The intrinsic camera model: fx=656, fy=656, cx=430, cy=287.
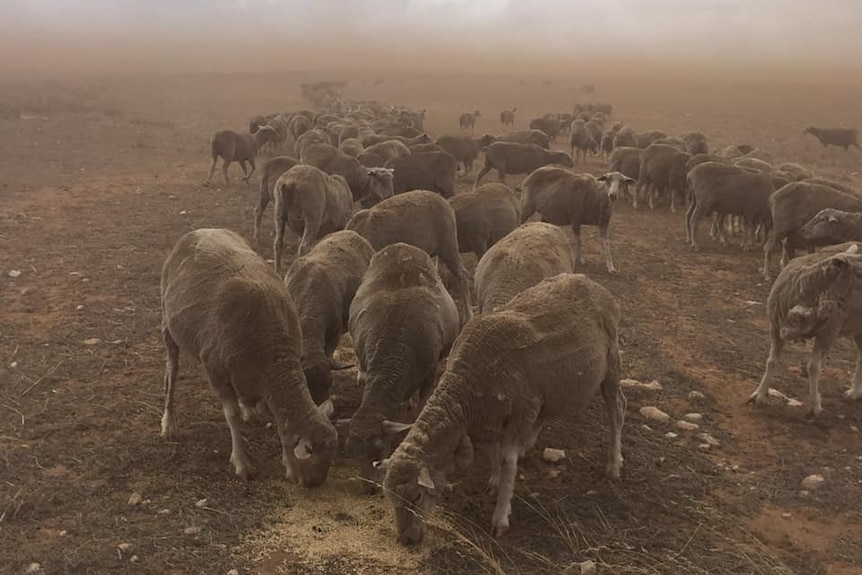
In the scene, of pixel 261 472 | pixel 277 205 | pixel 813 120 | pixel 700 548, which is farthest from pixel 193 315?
pixel 813 120

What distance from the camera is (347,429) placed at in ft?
20.5

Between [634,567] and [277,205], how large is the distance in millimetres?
9283

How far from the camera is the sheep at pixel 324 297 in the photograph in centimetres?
686

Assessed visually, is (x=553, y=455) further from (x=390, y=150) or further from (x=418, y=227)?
(x=390, y=150)

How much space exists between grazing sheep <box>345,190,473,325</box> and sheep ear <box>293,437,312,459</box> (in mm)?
4758

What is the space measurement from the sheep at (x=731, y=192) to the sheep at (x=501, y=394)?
10.7 m

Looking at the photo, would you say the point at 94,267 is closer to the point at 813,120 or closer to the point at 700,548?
the point at 700,548

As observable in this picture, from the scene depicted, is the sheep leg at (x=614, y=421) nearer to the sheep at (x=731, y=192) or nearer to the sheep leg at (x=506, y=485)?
the sheep leg at (x=506, y=485)

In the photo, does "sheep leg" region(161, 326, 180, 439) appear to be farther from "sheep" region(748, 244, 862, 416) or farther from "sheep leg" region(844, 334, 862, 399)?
"sheep leg" region(844, 334, 862, 399)

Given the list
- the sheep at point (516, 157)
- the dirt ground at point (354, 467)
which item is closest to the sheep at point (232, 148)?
the dirt ground at point (354, 467)

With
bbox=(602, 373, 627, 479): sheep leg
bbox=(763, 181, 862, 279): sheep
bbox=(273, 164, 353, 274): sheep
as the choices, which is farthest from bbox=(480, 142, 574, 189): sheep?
bbox=(602, 373, 627, 479): sheep leg

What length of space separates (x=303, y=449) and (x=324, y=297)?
92.9 inches

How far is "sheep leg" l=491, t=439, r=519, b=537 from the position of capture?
5.66 metres

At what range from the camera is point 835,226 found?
12070 millimetres
